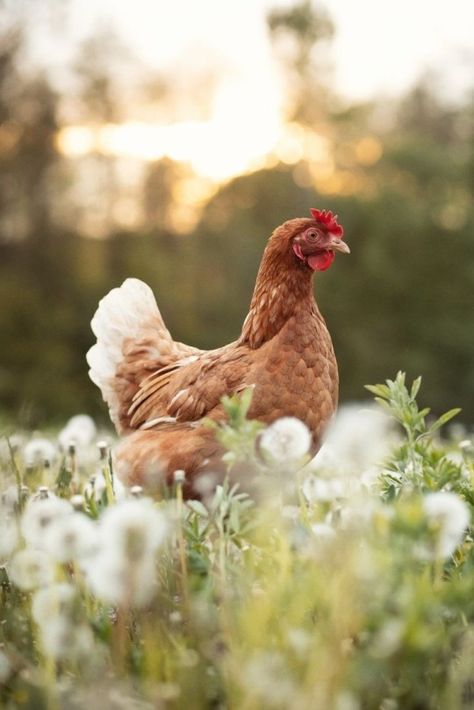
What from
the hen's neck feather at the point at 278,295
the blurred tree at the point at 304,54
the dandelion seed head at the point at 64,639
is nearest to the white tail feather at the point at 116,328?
the hen's neck feather at the point at 278,295

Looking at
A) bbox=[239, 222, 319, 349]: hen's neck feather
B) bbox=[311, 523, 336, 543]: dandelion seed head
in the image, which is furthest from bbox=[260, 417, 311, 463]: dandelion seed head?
bbox=[239, 222, 319, 349]: hen's neck feather

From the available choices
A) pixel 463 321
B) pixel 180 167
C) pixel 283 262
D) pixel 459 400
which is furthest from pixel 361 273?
pixel 283 262

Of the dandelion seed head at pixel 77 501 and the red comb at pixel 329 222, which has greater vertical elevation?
the red comb at pixel 329 222

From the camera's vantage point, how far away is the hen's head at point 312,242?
366cm

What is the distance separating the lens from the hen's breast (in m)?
3.33

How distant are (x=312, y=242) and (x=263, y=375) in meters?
0.66

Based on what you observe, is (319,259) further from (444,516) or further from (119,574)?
(119,574)

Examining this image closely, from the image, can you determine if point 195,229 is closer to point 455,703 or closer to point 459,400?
point 459,400

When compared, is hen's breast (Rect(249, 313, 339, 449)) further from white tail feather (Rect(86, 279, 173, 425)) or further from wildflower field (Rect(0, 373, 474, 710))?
white tail feather (Rect(86, 279, 173, 425))

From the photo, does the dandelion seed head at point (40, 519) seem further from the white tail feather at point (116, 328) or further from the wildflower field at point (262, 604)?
the white tail feather at point (116, 328)

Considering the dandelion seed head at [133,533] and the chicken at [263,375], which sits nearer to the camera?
the dandelion seed head at [133,533]

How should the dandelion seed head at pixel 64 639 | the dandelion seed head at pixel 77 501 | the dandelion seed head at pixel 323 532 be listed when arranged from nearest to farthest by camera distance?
the dandelion seed head at pixel 64 639
the dandelion seed head at pixel 323 532
the dandelion seed head at pixel 77 501

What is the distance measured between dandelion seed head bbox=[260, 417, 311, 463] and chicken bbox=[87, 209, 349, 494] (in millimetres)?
766

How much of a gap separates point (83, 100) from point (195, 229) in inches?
197
